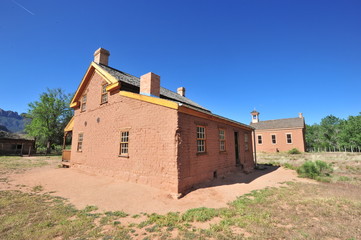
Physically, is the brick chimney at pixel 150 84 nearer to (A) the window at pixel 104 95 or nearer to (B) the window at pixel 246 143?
(A) the window at pixel 104 95

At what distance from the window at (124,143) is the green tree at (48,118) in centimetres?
3281

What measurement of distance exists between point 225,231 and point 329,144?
62.9 meters

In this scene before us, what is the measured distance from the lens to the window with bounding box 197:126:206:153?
8586 mm

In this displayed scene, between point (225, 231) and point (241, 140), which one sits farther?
point (241, 140)

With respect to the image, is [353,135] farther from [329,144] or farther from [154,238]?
[154,238]

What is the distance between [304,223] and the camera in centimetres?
Answer: 459

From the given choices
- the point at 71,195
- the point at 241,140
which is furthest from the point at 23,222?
the point at 241,140

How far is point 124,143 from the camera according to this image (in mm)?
9883

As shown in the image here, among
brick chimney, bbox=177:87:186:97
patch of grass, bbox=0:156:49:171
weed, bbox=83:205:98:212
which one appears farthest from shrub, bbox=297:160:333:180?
patch of grass, bbox=0:156:49:171

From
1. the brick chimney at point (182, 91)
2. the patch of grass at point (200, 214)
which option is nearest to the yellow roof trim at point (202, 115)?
the patch of grass at point (200, 214)

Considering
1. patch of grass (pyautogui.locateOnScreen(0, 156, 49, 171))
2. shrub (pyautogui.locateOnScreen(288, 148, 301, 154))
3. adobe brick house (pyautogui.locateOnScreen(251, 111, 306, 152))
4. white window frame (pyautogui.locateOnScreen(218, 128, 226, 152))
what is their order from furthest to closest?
adobe brick house (pyautogui.locateOnScreen(251, 111, 306, 152)) → shrub (pyautogui.locateOnScreen(288, 148, 301, 154)) → patch of grass (pyautogui.locateOnScreen(0, 156, 49, 171)) → white window frame (pyautogui.locateOnScreen(218, 128, 226, 152))

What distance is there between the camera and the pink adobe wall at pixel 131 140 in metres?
7.42

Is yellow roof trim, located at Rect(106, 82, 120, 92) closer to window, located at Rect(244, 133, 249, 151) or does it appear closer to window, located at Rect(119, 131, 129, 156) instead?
window, located at Rect(119, 131, 129, 156)

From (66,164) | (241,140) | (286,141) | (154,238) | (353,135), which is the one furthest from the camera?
(353,135)
